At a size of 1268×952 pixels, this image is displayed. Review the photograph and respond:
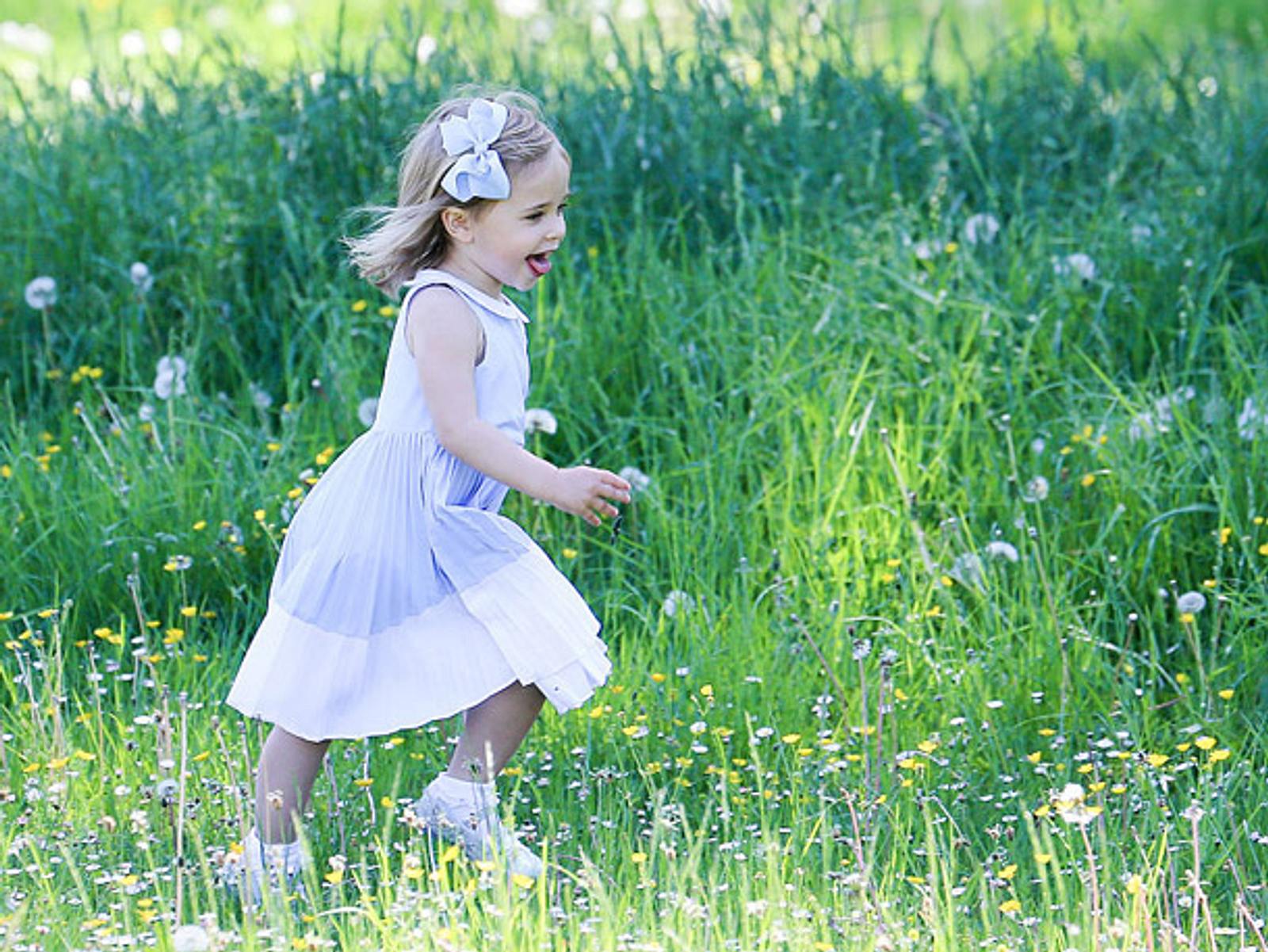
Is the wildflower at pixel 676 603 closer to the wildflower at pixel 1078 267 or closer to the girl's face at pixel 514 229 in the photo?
the girl's face at pixel 514 229

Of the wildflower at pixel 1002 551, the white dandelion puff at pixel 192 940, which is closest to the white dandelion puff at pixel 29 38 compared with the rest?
the wildflower at pixel 1002 551

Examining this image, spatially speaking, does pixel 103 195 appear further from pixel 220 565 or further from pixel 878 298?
pixel 878 298

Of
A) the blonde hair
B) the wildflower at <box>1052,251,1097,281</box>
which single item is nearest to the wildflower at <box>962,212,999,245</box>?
the wildflower at <box>1052,251,1097,281</box>

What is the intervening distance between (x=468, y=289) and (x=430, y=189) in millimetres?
178

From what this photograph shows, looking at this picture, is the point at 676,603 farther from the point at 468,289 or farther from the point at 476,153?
the point at 476,153

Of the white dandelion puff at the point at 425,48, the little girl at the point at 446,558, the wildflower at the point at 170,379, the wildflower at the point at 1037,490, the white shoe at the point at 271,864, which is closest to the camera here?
the white shoe at the point at 271,864

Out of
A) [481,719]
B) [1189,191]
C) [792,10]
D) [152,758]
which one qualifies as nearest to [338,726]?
[481,719]

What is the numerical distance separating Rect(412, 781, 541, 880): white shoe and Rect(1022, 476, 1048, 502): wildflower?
4.53 ft

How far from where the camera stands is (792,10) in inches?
281

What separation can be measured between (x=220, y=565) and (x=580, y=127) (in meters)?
1.85

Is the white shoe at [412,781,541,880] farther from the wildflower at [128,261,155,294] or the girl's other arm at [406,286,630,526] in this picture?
the wildflower at [128,261,155,294]

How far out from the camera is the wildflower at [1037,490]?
4.04 meters

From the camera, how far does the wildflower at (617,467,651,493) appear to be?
421 centimetres

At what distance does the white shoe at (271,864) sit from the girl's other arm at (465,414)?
0.61 meters
